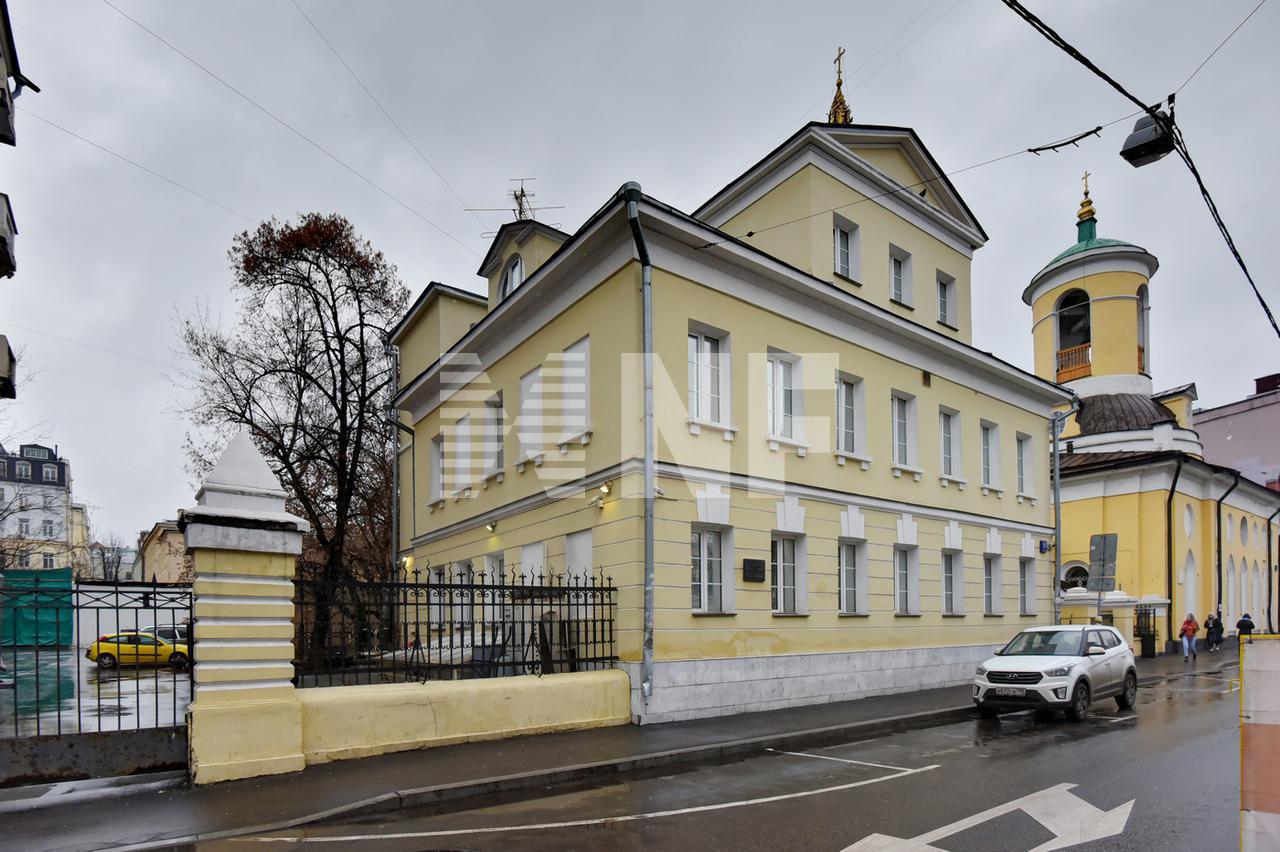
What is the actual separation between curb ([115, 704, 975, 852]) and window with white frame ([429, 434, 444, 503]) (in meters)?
13.0

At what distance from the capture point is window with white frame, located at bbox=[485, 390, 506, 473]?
18297 mm

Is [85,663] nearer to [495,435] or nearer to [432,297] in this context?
[432,297]

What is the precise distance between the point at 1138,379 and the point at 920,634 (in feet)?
76.7

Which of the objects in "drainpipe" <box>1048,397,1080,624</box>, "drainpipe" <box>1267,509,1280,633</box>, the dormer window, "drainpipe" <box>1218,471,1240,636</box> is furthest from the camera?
"drainpipe" <box>1267,509,1280,633</box>

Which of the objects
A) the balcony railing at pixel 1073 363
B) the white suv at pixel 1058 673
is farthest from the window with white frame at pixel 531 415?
the balcony railing at pixel 1073 363

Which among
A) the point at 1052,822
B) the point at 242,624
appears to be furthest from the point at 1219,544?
the point at 242,624

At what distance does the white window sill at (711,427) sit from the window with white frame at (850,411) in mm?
3379

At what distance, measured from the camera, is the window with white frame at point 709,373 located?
1442 cm

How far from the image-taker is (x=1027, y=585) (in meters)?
22.4

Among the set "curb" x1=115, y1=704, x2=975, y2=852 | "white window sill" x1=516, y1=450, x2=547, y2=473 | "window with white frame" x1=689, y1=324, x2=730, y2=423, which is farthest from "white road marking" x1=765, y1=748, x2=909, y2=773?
"white window sill" x1=516, y1=450, x2=547, y2=473

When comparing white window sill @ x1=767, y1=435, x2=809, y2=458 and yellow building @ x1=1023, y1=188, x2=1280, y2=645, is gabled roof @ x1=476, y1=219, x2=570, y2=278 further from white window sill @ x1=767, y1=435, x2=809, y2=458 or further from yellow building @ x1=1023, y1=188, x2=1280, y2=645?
yellow building @ x1=1023, y1=188, x2=1280, y2=645

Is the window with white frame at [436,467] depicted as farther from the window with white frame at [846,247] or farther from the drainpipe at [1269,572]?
the drainpipe at [1269,572]

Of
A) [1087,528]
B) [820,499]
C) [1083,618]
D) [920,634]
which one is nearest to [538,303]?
[820,499]

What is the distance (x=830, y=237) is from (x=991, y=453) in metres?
7.96
